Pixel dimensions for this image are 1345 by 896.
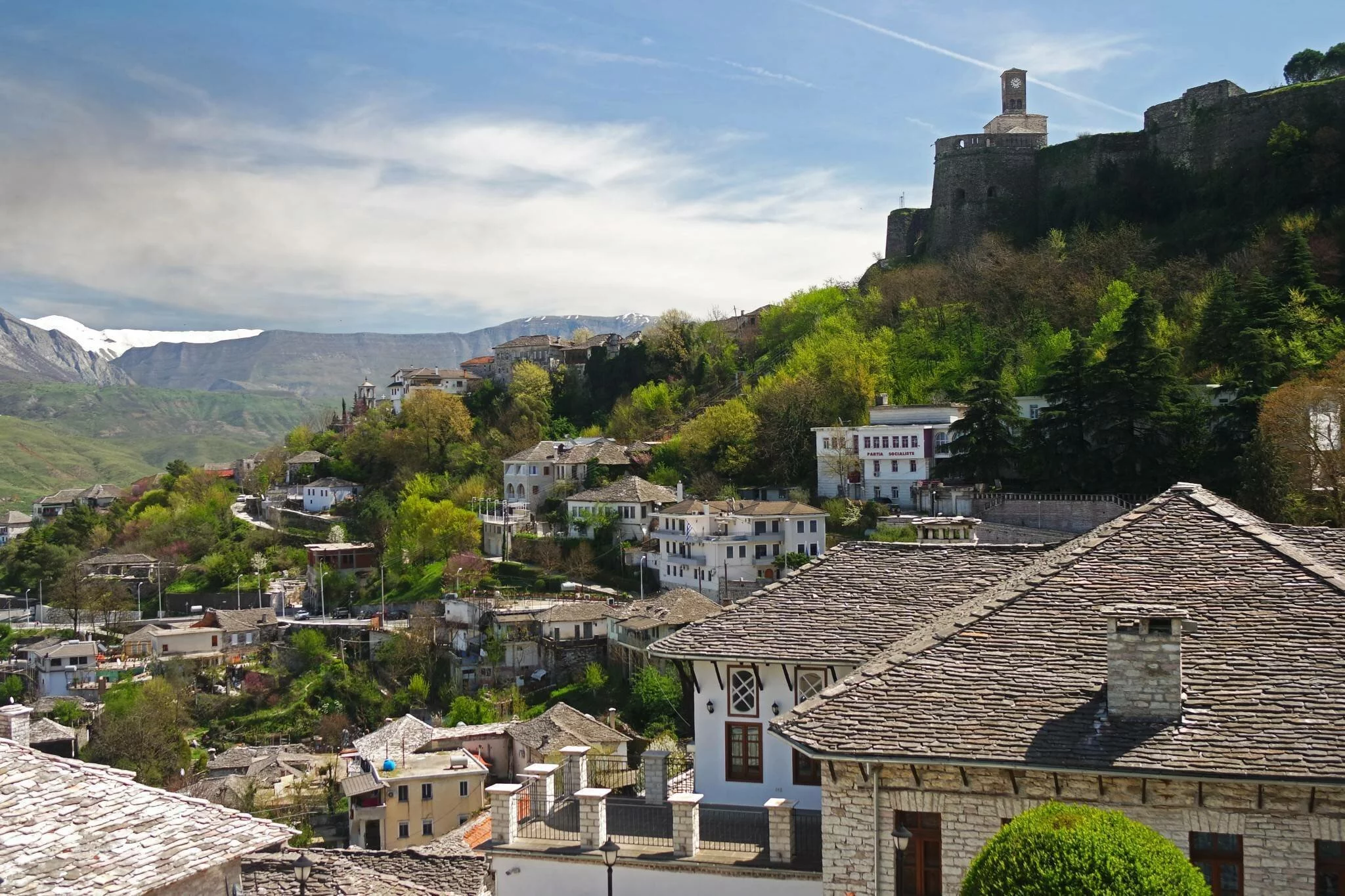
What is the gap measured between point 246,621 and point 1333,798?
68.9 m

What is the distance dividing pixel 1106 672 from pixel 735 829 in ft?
16.0

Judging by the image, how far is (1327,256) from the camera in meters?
55.5

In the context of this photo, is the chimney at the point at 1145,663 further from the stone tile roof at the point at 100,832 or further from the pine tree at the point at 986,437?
the pine tree at the point at 986,437

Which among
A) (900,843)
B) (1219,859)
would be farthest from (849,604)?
(1219,859)

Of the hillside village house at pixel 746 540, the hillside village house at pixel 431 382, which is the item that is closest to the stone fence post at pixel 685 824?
the hillside village house at pixel 746 540

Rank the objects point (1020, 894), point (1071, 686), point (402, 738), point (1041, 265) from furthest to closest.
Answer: point (1041, 265)
point (402, 738)
point (1071, 686)
point (1020, 894)

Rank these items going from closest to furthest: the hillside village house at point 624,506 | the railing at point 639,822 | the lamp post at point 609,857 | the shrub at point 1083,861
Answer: the shrub at point 1083,861 → the lamp post at point 609,857 → the railing at point 639,822 → the hillside village house at point 624,506

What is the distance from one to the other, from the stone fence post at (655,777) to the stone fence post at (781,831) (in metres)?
2.64

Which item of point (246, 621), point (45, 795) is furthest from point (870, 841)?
point (246, 621)

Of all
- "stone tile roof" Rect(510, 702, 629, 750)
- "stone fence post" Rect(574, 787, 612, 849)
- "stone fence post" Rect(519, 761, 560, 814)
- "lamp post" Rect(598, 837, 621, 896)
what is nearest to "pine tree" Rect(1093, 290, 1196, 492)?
"stone tile roof" Rect(510, 702, 629, 750)

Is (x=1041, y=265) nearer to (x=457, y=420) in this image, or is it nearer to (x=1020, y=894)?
(x=457, y=420)

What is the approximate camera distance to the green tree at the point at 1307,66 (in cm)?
7294

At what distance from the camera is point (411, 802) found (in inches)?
1465

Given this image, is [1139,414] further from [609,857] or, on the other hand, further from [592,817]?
[609,857]
